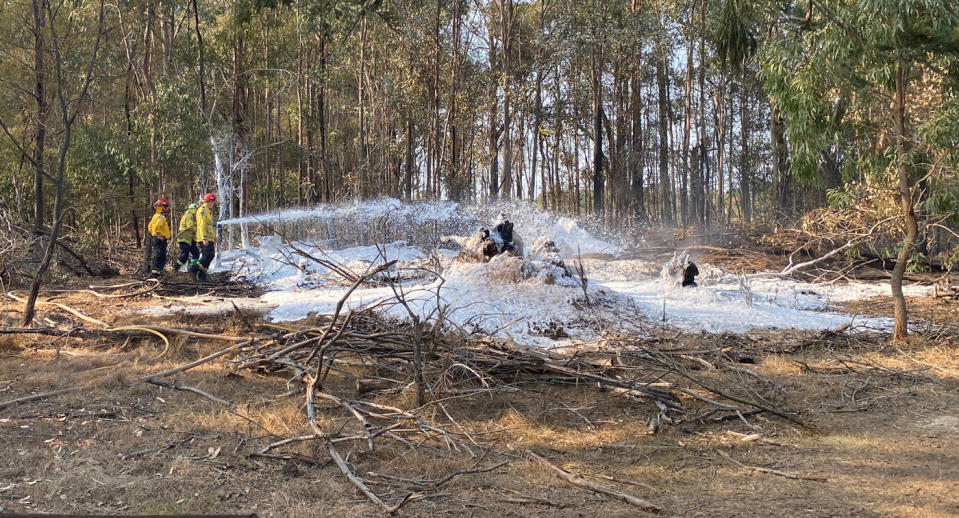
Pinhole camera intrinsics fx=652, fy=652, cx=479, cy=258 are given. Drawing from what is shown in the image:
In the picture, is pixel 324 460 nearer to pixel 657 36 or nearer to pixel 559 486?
pixel 559 486

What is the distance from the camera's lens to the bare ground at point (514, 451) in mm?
3256

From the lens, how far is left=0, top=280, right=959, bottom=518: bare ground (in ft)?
10.7

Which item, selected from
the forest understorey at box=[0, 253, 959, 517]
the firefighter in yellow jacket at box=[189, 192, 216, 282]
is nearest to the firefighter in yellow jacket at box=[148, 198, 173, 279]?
the firefighter in yellow jacket at box=[189, 192, 216, 282]

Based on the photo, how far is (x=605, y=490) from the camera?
130 inches

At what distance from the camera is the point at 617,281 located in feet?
43.5

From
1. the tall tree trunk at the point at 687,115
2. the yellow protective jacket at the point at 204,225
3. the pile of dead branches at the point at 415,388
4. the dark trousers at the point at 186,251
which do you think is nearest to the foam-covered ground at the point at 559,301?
the dark trousers at the point at 186,251

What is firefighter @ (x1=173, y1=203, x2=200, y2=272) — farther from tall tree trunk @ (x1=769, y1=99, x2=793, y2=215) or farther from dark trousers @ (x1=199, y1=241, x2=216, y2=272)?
tall tree trunk @ (x1=769, y1=99, x2=793, y2=215)

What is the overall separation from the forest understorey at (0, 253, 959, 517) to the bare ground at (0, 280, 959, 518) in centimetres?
2

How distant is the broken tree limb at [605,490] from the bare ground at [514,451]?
0.05 metres

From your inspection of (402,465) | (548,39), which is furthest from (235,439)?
(548,39)

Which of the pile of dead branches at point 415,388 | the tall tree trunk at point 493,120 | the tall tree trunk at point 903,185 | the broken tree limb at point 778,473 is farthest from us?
the tall tree trunk at point 493,120

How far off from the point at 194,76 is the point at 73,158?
11.2 ft

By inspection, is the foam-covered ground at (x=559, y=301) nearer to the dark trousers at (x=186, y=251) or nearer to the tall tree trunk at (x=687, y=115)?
the dark trousers at (x=186, y=251)

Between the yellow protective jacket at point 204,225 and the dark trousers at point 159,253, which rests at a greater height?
the yellow protective jacket at point 204,225
